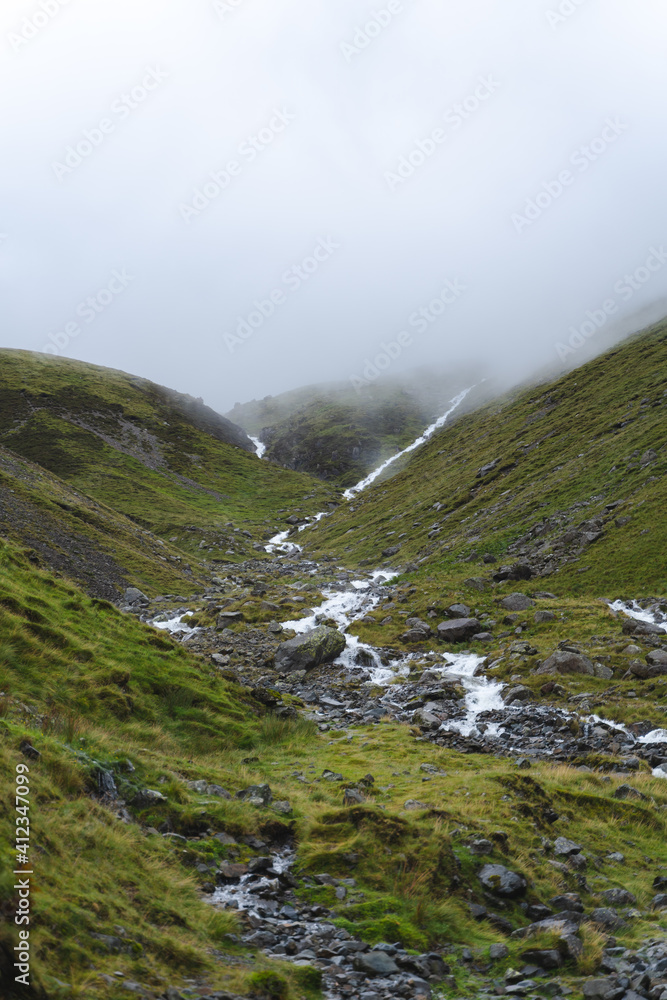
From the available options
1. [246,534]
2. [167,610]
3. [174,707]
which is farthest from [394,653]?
[246,534]

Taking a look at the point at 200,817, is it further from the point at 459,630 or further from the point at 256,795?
the point at 459,630

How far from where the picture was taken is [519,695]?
27.2 meters

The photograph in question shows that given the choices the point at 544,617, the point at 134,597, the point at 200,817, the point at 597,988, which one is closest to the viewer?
the point at 597,988

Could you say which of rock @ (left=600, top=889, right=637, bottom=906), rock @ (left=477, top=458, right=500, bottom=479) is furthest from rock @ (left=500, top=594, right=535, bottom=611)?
rock @ (left=477, top=458, right=500, bottom=479)

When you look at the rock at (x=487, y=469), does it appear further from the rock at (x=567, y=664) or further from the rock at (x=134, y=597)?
the rock at (x=567, y=664)

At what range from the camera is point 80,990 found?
6.07m

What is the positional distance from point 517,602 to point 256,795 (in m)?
28.6

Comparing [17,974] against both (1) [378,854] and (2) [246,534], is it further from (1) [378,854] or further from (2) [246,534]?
(2) [246,534]

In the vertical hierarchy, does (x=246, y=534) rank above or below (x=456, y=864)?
above

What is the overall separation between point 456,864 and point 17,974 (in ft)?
28.2

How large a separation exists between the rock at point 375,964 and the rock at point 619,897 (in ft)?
18.3

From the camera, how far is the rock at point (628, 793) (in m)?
16.8

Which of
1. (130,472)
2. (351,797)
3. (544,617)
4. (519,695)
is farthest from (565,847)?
(130,472)

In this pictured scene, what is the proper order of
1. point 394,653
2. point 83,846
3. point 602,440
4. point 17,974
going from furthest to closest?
point 602,440 → point 394,653 → point 83,846 → point 17,974
